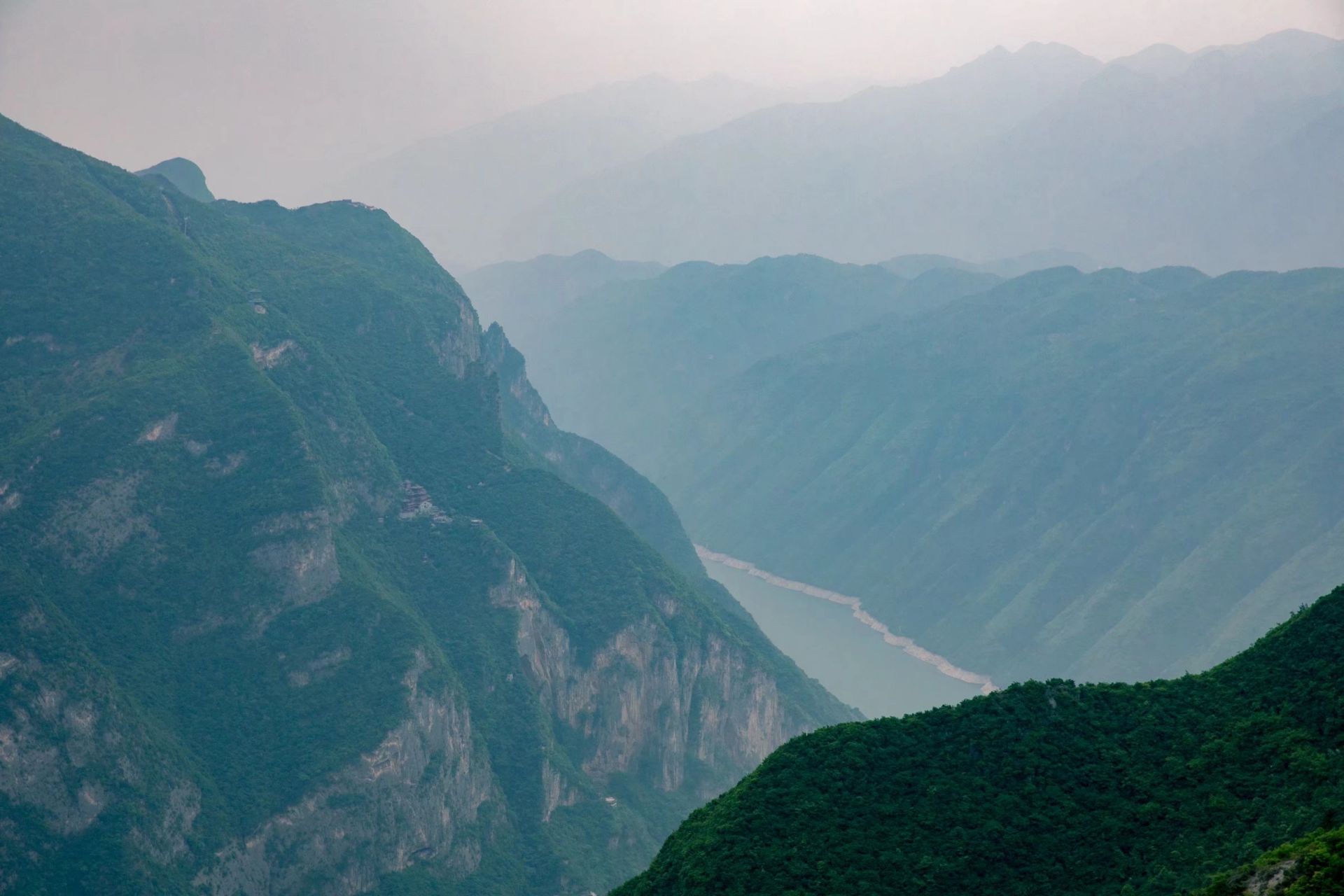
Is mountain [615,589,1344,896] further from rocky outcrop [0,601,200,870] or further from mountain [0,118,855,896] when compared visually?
mountain [0,118,855,896]

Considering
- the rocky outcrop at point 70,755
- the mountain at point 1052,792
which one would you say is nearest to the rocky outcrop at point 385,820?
the rocky outcrop at point 70,755

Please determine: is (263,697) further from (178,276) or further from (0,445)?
(178,276)

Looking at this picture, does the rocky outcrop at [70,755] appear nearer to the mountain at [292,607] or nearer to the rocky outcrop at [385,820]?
the mountain at [292,607]

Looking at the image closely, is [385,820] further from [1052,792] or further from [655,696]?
[1052,792]

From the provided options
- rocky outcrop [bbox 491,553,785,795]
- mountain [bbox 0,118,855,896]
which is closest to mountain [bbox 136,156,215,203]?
mountain [bbox 0,118,855,896]

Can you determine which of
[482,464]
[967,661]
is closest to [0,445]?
[482,464]

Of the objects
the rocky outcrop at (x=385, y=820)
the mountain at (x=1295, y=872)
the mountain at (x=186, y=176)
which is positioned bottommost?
the mountain at (x=1295, y=872)
